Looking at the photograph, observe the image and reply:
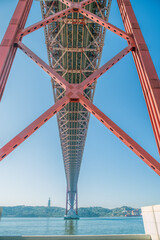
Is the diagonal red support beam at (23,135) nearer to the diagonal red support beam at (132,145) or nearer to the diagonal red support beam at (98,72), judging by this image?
the diagonal red support beam at (98,72)

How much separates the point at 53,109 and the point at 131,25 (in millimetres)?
3889

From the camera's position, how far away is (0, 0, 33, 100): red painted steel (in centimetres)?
438

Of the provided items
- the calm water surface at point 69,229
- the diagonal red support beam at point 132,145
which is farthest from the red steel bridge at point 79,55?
the calm water surface at point 69,229

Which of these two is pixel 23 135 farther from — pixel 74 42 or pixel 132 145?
pixel 74 42

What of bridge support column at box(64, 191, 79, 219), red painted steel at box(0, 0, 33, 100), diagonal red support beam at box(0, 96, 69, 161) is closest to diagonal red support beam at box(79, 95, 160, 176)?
diagonal red support beam at box(0, 96, 69, 161)

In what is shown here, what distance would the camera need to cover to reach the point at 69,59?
1301 cm

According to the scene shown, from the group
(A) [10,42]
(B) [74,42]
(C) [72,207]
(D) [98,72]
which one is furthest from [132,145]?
(C) [72,207]

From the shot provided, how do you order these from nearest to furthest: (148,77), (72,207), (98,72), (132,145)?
A: (132,145)
(148,77)
(98,72)
(72,207)

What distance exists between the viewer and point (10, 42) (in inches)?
186

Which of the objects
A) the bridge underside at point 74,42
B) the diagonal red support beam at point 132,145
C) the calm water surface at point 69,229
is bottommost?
the calm water surface at point 69,229

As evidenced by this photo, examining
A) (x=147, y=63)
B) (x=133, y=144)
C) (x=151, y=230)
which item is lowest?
(x=151, y=230)

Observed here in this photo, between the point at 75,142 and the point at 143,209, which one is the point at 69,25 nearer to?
the point at 143,209

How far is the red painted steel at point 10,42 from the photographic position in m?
4.38

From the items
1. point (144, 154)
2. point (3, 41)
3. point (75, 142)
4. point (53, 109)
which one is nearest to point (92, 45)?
point (3, 41)
